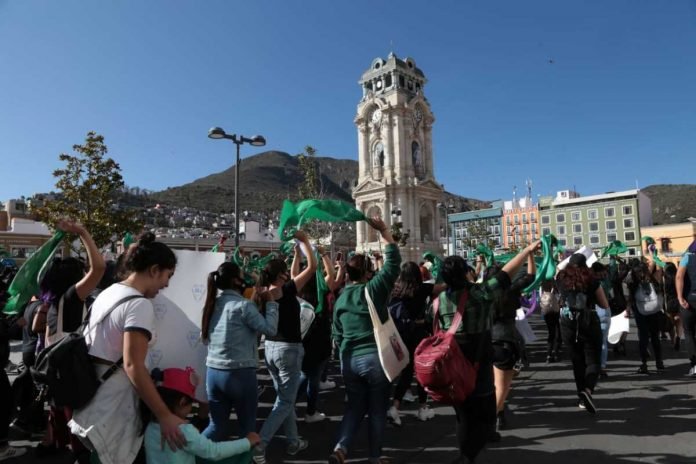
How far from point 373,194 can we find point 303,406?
198 feet

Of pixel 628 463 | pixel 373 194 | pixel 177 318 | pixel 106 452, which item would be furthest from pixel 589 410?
pixel 373 194

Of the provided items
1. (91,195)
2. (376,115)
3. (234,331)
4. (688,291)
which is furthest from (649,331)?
(376,115)

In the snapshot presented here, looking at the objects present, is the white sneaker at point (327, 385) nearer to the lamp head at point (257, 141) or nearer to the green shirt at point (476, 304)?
the green shirt at point (476, 304)

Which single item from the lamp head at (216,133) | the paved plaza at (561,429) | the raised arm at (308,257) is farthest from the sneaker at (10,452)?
the lamp head at (216,133)

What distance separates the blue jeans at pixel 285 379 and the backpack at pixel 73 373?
2331 mm

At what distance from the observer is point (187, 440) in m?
2.64

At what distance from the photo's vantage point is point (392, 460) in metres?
4.71

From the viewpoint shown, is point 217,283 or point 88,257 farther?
point 217,283

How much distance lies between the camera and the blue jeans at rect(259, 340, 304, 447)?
15.4 ft

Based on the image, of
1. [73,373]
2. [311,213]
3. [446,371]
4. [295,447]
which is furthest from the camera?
[311,213]

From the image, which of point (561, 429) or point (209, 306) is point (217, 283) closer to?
point (209, 306)

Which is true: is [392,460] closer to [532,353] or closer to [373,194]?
[532,353]

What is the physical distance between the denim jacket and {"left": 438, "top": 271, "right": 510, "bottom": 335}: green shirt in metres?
1.63

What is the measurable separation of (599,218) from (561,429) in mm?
93241
